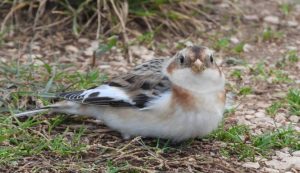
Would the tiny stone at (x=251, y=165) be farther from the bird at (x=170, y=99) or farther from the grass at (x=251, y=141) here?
the bird at (x=170, y=99)

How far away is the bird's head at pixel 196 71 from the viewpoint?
4.80 m

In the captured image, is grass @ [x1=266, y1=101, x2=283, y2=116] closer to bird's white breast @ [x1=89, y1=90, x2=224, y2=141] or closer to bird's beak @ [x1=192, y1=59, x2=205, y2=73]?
bird's white breast @ [x1=89, y1=90, x2=224, y2=141]

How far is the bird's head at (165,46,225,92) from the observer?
480 centimetres

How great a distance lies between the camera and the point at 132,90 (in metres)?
5.11

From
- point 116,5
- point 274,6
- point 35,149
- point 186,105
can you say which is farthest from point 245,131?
point 274,6

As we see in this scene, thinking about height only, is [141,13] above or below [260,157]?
above

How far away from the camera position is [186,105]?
15.7 feet

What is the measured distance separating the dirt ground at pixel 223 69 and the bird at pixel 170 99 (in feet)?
0.46

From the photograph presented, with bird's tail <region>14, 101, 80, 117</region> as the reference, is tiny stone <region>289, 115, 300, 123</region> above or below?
below

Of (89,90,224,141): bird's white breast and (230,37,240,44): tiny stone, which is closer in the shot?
(89,90,224,141): bird's white breast

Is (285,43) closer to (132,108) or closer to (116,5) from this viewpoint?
(116,5)

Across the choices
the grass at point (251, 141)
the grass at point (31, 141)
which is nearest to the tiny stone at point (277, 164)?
the grass at point (251, 141)

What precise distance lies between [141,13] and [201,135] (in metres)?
2.75

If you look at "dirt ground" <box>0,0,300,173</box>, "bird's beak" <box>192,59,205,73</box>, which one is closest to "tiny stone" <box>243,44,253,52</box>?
"dirt ground" <box>0,0,300,173</box>
